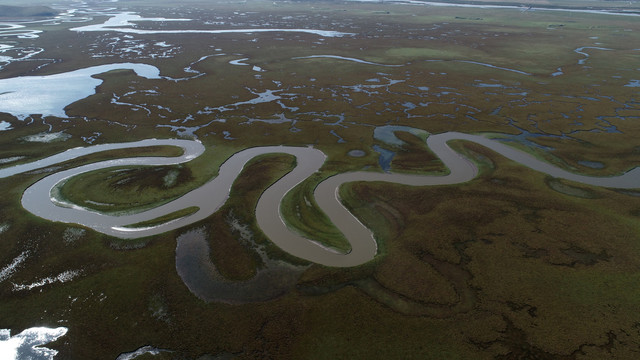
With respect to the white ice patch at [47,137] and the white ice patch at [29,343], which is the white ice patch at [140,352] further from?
the white ice patch at [47,137]

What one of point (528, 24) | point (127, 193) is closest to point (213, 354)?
point (127, 193)

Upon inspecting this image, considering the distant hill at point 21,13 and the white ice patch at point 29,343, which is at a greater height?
the distant hill at point 21,13

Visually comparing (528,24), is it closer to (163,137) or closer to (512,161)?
(512,161)

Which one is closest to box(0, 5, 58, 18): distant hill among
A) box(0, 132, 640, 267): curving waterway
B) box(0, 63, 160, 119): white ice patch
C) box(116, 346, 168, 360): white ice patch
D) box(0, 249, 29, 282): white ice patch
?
box(0, 63, 160, 119): white ice patch

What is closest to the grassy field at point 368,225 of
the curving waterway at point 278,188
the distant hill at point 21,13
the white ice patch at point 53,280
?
the white ice patch at point 53,280

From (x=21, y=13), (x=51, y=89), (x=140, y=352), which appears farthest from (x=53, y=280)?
(x=21, y=13)

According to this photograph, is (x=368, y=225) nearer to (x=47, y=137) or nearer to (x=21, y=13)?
(x=47, y=137)

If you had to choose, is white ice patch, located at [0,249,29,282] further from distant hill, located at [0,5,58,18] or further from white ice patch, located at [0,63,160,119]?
distant hill, located at [0,5,58,18]
